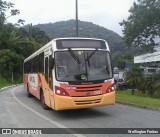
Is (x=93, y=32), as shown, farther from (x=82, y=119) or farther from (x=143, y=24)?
(x=82, y=119)

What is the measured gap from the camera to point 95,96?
44.6ft

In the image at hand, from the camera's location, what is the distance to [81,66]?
1377 cm

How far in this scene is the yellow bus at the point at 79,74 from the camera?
43.9ft

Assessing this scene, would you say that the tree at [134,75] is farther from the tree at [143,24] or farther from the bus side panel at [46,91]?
the bus side panel at [46,91]

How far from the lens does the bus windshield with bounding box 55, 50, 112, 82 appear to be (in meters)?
13.6

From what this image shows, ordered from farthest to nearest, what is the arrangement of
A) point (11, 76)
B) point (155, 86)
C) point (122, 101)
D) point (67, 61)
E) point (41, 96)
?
point (11, 76)
point (155, 86)
point (122, 101)
point (41, 96)
point (67, 61)

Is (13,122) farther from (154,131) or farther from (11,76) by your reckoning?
(11,76)

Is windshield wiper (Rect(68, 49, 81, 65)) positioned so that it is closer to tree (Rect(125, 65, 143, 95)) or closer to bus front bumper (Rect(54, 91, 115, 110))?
bus front bumper (Rect(54, 91, 115, 110))

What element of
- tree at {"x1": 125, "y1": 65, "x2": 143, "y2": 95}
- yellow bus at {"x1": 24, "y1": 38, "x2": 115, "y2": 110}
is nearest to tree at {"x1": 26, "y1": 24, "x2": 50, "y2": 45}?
tree at {"x1": 125, "y1": 65, "x2": 143, "y2": 95}

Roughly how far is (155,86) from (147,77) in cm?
181

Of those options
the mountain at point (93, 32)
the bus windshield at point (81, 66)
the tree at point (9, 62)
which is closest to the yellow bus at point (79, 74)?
the bus windshield at point (81, 66)

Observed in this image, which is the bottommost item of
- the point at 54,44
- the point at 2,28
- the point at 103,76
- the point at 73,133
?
the point at 73,133

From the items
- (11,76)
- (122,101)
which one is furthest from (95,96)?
(11,76)

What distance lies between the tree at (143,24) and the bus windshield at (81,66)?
31012mm
